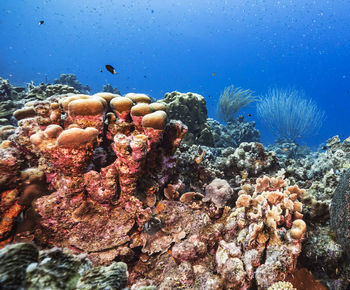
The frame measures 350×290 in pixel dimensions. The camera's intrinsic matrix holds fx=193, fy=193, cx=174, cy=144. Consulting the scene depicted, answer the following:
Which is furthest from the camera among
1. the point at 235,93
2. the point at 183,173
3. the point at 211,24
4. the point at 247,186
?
the point at 211,24

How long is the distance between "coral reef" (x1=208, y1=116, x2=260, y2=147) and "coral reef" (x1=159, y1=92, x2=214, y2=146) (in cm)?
203

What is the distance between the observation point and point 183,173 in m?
3.82

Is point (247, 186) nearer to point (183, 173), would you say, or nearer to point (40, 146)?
point (183, 173)

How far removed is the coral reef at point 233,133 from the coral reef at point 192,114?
2027 millimetres

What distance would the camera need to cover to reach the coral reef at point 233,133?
10095 millimetres

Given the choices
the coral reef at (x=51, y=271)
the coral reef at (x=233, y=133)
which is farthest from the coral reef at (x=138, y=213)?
the coral reef at (x=233, y=133)

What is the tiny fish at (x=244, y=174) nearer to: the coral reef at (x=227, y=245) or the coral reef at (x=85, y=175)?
the coral reef at (x=227, y=245)

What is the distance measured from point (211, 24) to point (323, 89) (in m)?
74.7

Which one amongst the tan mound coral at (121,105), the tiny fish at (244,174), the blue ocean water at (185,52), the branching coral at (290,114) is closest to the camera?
the tan mound coral at (121,105)

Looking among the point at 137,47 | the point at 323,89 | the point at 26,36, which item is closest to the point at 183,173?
the point at 323,89

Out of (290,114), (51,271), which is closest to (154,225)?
(51,271)

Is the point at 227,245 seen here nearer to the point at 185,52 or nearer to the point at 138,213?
the point at 138,213

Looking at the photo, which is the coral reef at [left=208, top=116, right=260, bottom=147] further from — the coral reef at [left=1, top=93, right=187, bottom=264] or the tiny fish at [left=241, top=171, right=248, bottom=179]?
the coral reef at [left=1, top=93, right=187, bottom=264]

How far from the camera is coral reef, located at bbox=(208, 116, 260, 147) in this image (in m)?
10.1
